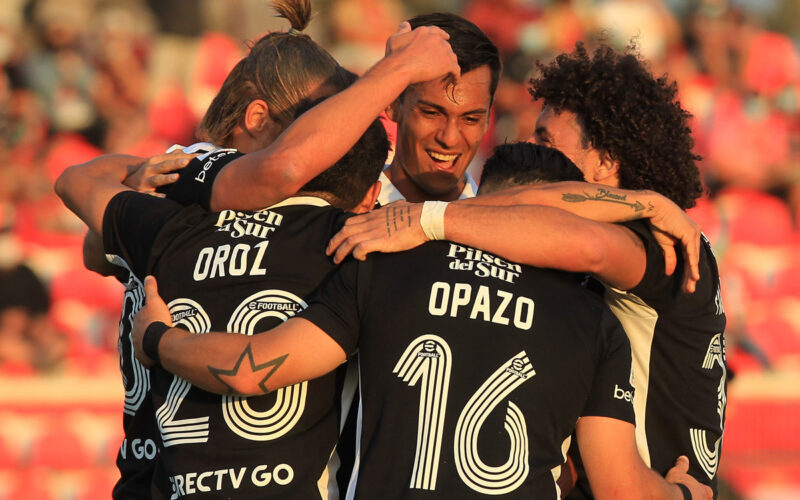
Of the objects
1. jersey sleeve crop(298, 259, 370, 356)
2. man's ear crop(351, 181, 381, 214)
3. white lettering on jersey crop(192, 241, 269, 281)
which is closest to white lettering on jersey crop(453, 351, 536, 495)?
jersey sleeve crop(298, 259, 370, 356)

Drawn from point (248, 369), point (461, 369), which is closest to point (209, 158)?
point (248, 369)

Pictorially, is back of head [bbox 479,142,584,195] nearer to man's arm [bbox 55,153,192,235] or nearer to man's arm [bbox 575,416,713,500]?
man's arm [bbox 575,416,713,500]

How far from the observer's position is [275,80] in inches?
123

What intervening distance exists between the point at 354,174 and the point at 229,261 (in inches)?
18.5

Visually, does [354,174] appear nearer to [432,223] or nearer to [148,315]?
[432,223]

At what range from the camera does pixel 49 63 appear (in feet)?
29.6

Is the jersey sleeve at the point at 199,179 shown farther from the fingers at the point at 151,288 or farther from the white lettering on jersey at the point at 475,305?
the white lettering on jersey at the point at 475,305

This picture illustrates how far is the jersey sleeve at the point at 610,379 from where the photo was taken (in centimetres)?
261

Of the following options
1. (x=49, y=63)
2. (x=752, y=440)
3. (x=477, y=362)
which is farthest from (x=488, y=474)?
(x=49, y=63)

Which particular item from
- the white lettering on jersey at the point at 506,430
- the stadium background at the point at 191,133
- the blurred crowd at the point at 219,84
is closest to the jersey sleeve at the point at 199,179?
the white lettering on jersey at the point at 506,430

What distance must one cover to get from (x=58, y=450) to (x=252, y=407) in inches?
209

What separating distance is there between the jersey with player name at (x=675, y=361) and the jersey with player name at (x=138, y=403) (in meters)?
1.31

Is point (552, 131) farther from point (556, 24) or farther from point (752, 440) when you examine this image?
point (556, 24)

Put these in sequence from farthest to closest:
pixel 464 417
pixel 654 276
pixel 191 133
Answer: pixel 191 133 → pixel 654 276 → pixel 464 417
